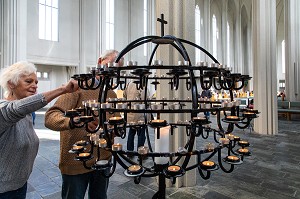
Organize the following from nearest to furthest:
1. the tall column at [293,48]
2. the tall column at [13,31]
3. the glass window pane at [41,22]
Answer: the tall column at [13,31] → the tall column at [293,48] → the glass window pane at [41,22]

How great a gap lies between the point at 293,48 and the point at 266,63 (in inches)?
251

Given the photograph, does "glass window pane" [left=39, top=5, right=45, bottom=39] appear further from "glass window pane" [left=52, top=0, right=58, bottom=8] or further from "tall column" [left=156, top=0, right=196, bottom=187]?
"tall column" [left=156, top=0, right=196, bottom=187]

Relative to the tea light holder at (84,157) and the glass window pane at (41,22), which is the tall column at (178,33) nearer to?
the tea light holder at (84,157)

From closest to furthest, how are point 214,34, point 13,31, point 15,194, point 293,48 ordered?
1. point 15,194
2. point 13,31
3. point 293,48
4. point 214,34

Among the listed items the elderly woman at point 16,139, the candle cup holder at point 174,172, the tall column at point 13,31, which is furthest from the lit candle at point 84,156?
the tall column at point 13,31

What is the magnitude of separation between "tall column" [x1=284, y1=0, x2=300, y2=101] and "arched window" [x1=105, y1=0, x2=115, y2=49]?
35.2 ft

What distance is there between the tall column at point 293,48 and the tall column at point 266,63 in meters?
5.96

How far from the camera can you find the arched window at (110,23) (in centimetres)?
1432

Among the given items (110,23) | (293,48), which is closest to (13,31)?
(110,23)

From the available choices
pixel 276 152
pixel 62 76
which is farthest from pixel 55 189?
pixel 62 76

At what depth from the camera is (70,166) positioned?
1319mm

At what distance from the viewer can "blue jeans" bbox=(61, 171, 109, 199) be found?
1331mm

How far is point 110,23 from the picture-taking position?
572 inches

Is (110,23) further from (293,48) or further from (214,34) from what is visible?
(293,48)
